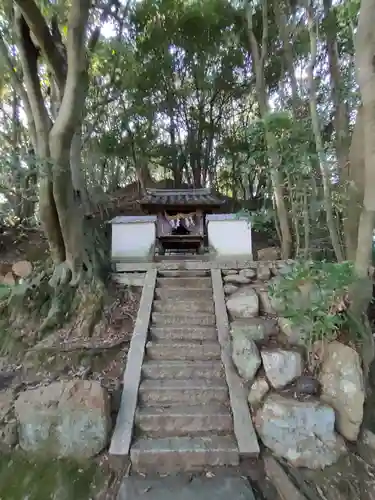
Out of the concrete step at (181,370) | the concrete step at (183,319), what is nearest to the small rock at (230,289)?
the concrete step at (183,319)

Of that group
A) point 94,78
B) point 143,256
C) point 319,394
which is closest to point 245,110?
point 94,78

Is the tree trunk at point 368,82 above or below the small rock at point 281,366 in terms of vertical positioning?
above

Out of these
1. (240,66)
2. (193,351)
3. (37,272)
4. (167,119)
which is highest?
(240,66)

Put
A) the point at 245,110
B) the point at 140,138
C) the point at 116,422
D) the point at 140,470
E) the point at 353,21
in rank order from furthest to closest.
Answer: the point at 245,110 < the point at 140,138 < the point at 353,21 < the point at 116,422 < the point at 140,470

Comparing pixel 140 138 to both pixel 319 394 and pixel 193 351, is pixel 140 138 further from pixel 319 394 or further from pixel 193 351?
pixel 319 394

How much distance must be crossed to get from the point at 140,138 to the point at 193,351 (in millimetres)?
10692

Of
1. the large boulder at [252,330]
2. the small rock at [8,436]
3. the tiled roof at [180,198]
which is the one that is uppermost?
the tiled roof at [180,198]

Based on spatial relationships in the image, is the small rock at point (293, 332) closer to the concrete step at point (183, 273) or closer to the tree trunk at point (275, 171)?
the concrete step at point (183, 273)

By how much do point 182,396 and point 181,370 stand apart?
336 mm

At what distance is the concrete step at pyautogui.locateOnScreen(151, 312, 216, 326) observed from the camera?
15.4 feet

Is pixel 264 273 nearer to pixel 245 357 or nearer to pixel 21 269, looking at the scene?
pixel 245 357

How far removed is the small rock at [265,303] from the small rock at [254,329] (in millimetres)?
384

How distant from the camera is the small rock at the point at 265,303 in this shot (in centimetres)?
479

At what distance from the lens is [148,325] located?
15.0ft
